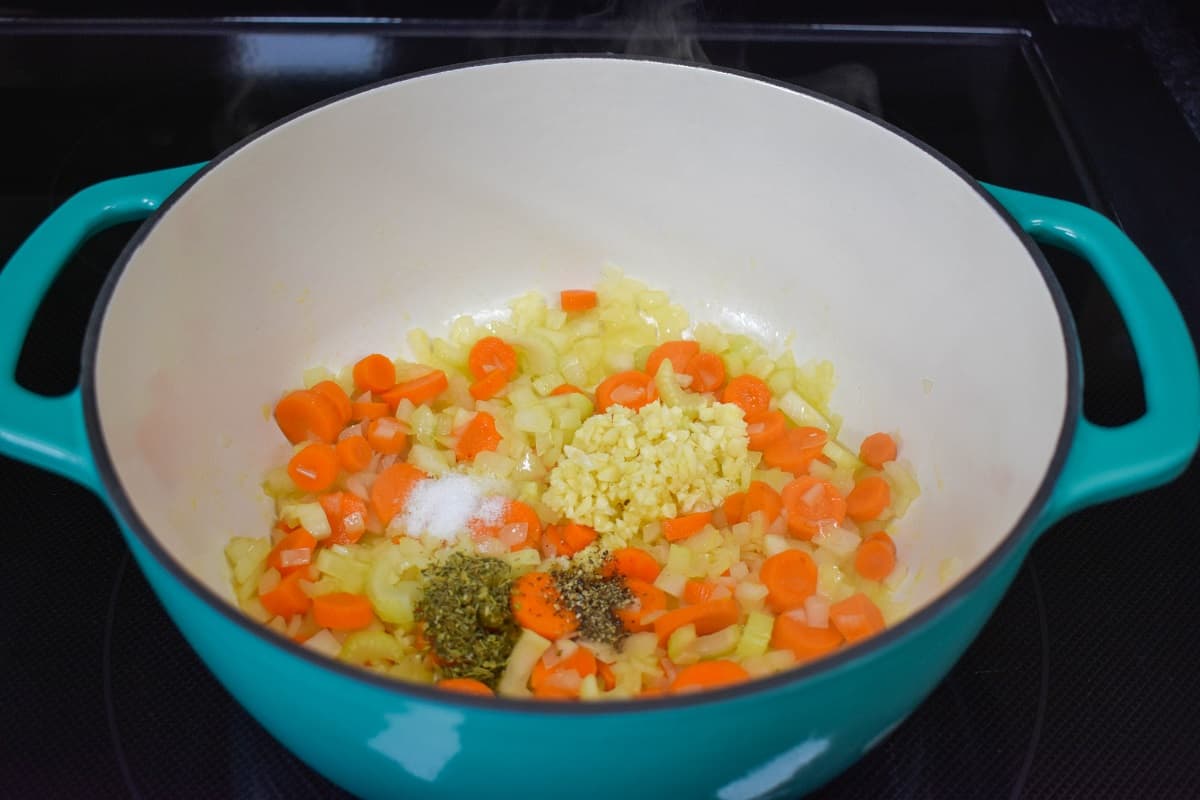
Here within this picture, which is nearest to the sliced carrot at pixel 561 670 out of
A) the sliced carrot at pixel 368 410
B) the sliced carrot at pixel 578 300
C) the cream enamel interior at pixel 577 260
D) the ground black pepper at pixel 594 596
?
the ground black pepper at pixel 594 596

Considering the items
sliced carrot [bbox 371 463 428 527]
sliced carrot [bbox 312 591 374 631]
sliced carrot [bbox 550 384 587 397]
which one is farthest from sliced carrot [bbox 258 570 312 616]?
sliced carrot [bbox 550 384 587 397]

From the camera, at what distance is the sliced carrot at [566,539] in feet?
4.49

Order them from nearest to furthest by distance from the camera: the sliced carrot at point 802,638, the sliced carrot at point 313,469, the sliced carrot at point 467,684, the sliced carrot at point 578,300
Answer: the sliced carrot at point 467,684
the sliced carrot at point 802,638
the sliced carrot at point 313,469
the sliced carrot at point 578,300

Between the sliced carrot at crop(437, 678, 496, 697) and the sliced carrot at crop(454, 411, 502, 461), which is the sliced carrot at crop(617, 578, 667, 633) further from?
the sliced carrot at crop(454, 411, 502, 461)

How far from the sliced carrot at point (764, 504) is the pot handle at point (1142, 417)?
0.45 meters

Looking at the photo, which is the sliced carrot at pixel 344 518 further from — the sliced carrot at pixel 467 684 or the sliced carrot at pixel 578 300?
the sliced carrot at pixel 578 300

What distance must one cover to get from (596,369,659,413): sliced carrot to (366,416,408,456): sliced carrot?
29 cm

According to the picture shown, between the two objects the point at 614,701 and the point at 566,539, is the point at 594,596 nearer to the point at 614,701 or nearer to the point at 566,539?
the point at 566,539

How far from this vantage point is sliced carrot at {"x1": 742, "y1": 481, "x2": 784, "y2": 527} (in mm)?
1420

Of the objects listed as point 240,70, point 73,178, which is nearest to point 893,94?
point 240,70

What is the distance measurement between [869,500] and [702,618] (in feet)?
1.00

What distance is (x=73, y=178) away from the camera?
1.87 m

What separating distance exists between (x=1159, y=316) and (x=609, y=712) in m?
0.73

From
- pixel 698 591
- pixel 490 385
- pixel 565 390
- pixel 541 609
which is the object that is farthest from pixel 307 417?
pixel 698 591
